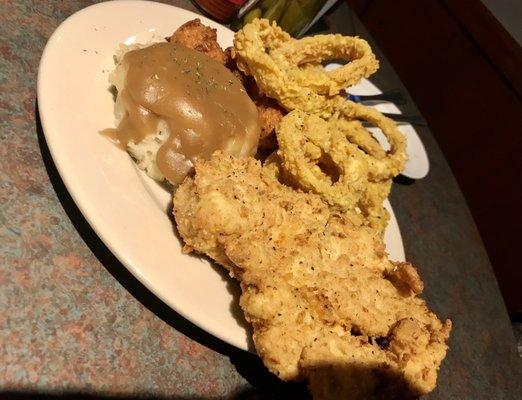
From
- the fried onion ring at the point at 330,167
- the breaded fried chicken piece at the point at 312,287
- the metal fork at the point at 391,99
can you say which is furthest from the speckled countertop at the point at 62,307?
the metal fork at the point at 391,99

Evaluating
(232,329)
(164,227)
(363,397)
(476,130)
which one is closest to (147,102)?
(164,227)

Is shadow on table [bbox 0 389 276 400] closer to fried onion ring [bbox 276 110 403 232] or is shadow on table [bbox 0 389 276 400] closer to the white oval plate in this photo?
the white oval plate

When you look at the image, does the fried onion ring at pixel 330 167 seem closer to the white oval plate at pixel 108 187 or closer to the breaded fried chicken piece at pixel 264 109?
the breaded fried chicken piece at pixel 264 109

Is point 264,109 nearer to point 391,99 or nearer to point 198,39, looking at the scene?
point 198,39

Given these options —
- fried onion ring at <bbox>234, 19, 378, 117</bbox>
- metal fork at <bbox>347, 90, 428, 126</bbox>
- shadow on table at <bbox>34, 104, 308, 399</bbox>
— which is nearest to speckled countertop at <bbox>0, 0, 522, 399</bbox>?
shadow on table at <bbox>34, 104, 308, 399</bbox>

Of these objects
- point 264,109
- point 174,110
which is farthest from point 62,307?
point 264,109

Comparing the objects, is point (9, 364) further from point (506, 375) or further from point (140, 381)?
point (506, 375)
